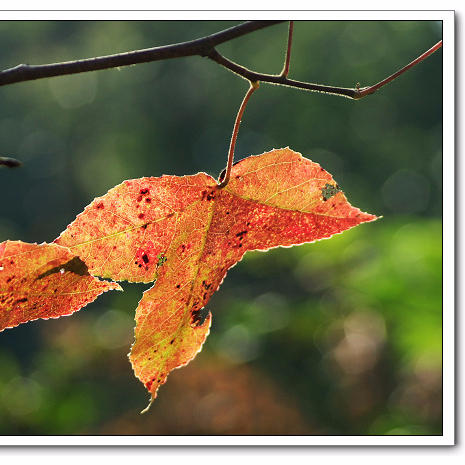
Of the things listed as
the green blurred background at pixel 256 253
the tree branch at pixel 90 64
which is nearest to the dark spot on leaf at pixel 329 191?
the tree branch at pixel 90 64

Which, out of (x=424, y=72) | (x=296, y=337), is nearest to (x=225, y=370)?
(x=296, y=337)

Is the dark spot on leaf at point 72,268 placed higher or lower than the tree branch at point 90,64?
lower

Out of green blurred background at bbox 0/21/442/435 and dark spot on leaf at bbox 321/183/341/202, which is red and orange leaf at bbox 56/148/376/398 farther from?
green blurred background at bbox 0/21/442/435

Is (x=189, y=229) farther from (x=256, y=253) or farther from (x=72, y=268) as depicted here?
(x=256, y=253)

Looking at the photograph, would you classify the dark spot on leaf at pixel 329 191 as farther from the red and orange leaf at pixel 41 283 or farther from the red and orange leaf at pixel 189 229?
the red and orange leaf at pixel 41 283

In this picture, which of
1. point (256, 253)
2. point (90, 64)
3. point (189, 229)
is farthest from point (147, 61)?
point (256, 253)

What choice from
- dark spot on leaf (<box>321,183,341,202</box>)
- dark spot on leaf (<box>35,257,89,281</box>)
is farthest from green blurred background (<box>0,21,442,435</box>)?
dark spot on leaf (<box>35,257,89,281</box>)
